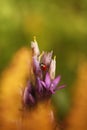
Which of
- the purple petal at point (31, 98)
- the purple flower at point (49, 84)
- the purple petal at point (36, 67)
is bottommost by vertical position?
the purple petal at point (31, 98)

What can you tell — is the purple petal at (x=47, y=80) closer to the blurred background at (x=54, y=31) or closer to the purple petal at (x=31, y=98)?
the purple petal at (x=31, y=98)

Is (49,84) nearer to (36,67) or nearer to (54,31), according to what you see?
(36,67)

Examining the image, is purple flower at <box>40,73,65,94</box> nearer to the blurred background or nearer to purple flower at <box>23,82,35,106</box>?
purple flower at <box>23,82,35,106</box>

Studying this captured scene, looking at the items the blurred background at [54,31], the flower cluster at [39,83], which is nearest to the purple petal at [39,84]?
the flower cluster at [39,83]

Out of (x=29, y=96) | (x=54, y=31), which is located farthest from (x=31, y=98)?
(x=54, y=31)

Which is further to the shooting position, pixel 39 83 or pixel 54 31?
pixel 54 31

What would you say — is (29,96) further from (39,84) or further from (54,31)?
(54,31)

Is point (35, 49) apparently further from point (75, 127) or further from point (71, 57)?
point (71, 57)

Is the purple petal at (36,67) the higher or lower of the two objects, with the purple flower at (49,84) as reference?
higher

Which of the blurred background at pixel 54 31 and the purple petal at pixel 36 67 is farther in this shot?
the blurred background at pixel 54 31

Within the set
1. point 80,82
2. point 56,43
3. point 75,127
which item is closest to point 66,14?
point 56,43
